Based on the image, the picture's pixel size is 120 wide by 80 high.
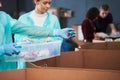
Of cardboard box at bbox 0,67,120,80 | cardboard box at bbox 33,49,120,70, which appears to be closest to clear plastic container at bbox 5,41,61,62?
cardboard box at bbox 33,49,120,70

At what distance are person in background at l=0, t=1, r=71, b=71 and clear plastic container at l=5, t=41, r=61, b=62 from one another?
7 centimetres

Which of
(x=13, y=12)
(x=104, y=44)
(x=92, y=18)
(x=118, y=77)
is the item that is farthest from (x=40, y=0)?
(x=13, y=12)

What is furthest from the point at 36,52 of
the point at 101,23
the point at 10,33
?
the point at 101,23

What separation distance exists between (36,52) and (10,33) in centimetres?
20

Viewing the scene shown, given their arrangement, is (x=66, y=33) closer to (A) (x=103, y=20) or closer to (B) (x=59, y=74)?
(B) (x=59, y=74)

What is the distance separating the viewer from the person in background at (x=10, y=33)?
141 centimetres

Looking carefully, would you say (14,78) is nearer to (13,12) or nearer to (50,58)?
(50,58)

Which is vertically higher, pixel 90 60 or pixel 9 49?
pixel 9 49

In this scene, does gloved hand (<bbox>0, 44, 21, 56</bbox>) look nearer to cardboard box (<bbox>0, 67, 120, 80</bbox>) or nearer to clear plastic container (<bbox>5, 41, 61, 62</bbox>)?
clear plastic container (<bbox>5, 41, 61, 62</bbox>)

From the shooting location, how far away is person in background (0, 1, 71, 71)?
1.41m

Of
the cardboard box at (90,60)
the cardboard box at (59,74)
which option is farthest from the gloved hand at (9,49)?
the cardboard box at (90,60)

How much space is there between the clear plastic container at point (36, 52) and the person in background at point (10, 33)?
7 centimetres

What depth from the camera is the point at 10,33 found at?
5.47 feet

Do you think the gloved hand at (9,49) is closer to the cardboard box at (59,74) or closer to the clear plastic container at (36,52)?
the clear plastic container at (36,52)
